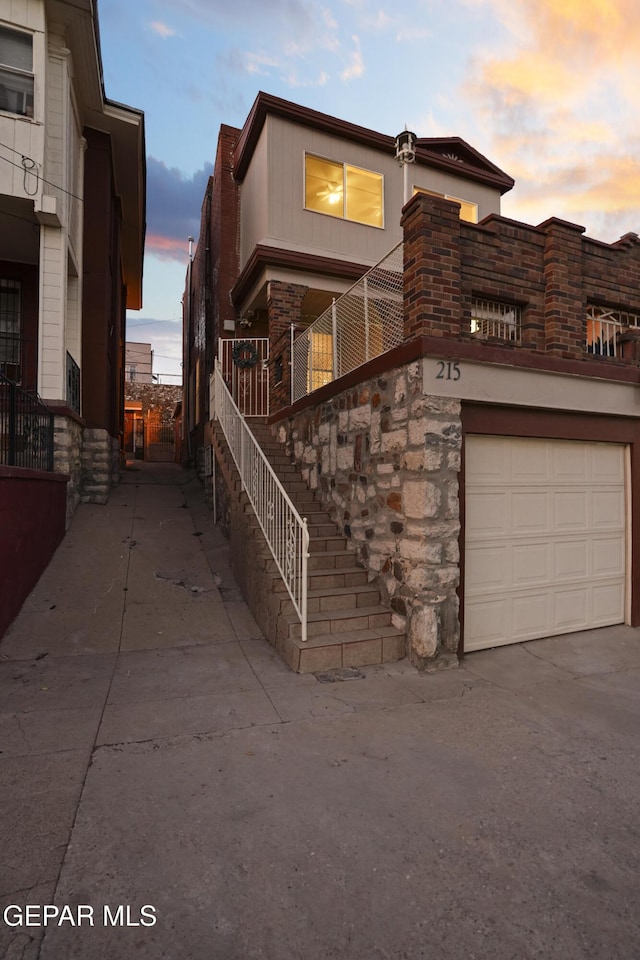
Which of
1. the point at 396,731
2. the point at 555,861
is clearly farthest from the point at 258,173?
the point at 555,861

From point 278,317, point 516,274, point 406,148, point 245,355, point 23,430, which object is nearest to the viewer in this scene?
point 516,274

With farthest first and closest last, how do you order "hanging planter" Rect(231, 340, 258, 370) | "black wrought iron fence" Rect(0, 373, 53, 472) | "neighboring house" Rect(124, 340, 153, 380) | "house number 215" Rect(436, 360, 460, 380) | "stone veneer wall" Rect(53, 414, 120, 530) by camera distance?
1. "neighboring house" Rect(124, 340, 153, 380)
2. "hanging planter" Rect(231, 340, 258, 370)
3. "stone veneer wall" Rect(53, 414, 120, 530)
4. "black wrought iron fence" Rect(0, 373, 53, 472)
5. "house number 215" Rect(436, 360, 460, 380)

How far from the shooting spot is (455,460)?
4.87 meters

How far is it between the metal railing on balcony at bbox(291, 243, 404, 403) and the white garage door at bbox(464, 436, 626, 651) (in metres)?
1.76

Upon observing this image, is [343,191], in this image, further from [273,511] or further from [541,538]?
[541,538]

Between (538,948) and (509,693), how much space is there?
102 inches

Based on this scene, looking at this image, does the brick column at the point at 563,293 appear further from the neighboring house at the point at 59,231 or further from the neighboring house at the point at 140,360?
the neighboring house at the point at 140,360

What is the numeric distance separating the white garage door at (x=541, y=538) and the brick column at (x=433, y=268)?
4.29ft

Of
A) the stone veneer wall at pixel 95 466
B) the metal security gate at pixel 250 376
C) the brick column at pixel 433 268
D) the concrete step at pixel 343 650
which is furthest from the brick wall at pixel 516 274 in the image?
the stone veneer wall at pixel 95 466

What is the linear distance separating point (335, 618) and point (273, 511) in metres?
1.53

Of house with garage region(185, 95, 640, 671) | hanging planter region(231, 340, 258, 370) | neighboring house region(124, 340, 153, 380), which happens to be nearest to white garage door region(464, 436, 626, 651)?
house with garage region(185, 95, 640, 671)

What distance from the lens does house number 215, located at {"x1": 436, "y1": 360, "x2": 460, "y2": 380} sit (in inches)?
188

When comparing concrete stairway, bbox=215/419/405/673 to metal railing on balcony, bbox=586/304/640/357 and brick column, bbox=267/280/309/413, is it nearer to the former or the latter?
brick column, bbox=267/280/309/413

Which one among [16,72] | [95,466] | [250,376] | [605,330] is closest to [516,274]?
[605,330]
